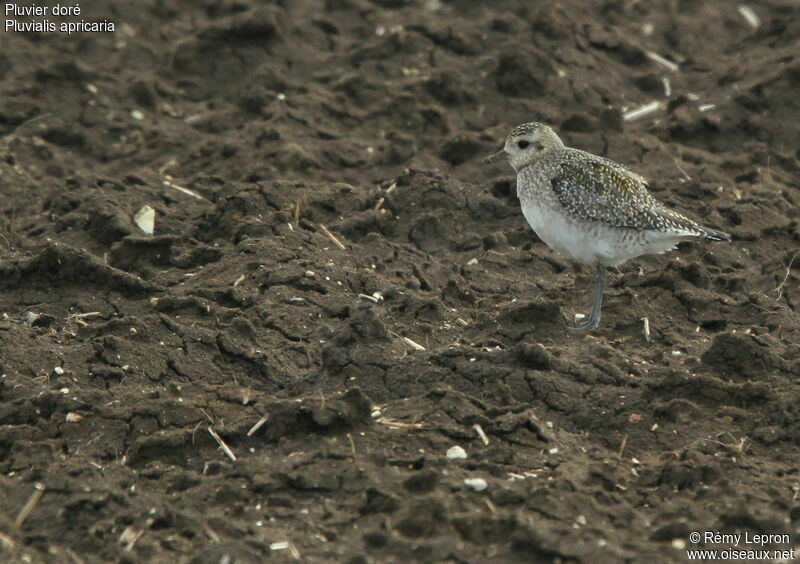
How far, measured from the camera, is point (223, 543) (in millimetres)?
5703

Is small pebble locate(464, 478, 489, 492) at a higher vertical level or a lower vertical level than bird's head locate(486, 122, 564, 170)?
lower

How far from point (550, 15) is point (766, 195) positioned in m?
3.49

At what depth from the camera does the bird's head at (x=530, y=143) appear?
29.6ft

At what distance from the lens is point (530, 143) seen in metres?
9.04

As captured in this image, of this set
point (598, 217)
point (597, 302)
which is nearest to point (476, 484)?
point (597, 302)

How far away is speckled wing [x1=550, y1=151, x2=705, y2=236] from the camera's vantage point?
8.31 metres

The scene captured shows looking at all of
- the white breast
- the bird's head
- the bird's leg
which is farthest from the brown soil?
the bird's head

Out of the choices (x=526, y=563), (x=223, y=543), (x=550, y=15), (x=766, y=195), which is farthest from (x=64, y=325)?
(x=550, y=15)

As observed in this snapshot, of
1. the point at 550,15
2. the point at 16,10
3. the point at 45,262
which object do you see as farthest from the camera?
the point at 16,10

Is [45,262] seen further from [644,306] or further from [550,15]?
[550,15]

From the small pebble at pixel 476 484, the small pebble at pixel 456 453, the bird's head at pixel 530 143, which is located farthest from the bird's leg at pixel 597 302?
the small pebble at pixel 476 484

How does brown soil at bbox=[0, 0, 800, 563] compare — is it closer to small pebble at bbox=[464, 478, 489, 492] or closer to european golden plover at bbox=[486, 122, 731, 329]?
small pebble at bbox=[464, 478, 489, 492]

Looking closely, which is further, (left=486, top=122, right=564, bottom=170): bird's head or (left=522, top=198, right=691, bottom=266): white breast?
(left=486, top=122, right=564, bottom=170): bird's head

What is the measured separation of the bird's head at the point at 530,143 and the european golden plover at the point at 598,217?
0.26 m
